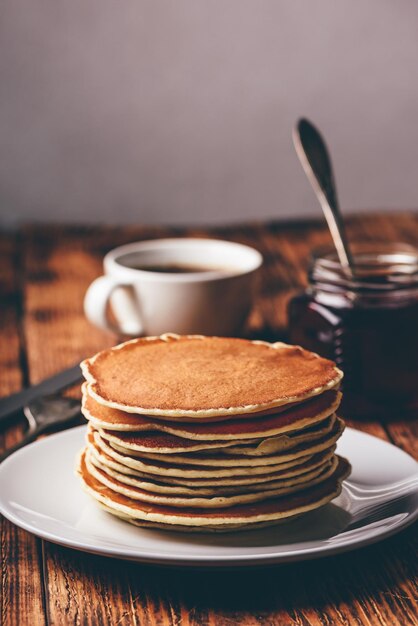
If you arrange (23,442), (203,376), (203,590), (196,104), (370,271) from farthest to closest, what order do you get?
(196,104) < (370,271) < (23,442) < (203,376) < (203,590)

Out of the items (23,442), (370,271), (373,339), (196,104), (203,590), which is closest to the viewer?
(203,590)

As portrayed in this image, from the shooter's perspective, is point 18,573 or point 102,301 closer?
point 18,573

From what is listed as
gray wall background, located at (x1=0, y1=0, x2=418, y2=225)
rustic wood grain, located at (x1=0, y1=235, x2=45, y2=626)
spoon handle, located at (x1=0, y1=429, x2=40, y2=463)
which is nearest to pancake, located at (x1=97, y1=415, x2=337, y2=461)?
rustic wood grain, located at (x1=0, y1=235, x2=45, y2=626)

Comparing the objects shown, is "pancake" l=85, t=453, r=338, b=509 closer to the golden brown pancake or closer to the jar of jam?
the golden brown pancake

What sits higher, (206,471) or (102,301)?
(206,471)

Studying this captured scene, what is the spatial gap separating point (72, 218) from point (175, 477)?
196cm

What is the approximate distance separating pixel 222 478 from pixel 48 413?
388 millimetres

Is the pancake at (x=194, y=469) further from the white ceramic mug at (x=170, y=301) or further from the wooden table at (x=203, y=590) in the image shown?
the white ceramic mug at (x=170, y=301)

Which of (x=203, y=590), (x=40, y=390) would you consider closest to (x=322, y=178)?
(x=40, y=390)

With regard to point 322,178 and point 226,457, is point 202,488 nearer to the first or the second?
point 226,457

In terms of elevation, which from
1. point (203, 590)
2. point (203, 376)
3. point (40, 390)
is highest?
point (203, 376)

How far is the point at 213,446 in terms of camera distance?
0.71m

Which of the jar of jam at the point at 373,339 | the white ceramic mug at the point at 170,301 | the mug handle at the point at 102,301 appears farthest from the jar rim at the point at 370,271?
the mug handle at the point at 102,301

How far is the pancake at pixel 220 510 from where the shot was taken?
715 millimetres
